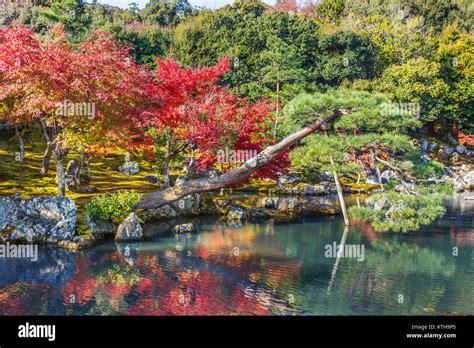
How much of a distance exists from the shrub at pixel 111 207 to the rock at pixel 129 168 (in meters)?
12.3

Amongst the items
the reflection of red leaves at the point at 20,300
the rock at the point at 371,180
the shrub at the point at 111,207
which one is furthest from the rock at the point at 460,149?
the reflection of red leaves at the point at 20,300

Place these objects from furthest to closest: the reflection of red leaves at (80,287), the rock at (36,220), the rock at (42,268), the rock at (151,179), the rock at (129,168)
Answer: the rock at (129,168), the rock at (151,179), the rock at (36,220), the rock at (42,268), the reflection of red leaves at (80,287)

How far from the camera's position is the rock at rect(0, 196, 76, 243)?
1792 cm

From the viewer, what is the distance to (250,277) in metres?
14.2

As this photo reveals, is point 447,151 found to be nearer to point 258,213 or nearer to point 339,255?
point 258,213

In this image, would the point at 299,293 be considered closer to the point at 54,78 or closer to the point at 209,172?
the point at 54,78

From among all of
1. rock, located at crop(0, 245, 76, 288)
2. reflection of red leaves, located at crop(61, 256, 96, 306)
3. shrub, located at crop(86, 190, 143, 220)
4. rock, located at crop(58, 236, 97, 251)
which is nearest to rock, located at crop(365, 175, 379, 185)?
shrub, located at crop(86, 190, 143, 220)

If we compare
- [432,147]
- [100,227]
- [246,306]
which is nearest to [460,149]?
[432,147]

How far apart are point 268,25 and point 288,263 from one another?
37.5m

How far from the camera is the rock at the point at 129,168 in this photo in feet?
108

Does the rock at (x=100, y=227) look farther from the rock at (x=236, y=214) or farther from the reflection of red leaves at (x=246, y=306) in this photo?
the reflection of red leaves at (x=246, y=306)

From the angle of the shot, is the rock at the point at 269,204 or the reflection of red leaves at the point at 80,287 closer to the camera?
the reflection of red leaves at the point at 80,287

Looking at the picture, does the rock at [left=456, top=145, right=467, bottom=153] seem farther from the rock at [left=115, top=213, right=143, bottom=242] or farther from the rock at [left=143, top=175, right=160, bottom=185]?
the rock at [left=115, top=213, right=143, bottom=242]
